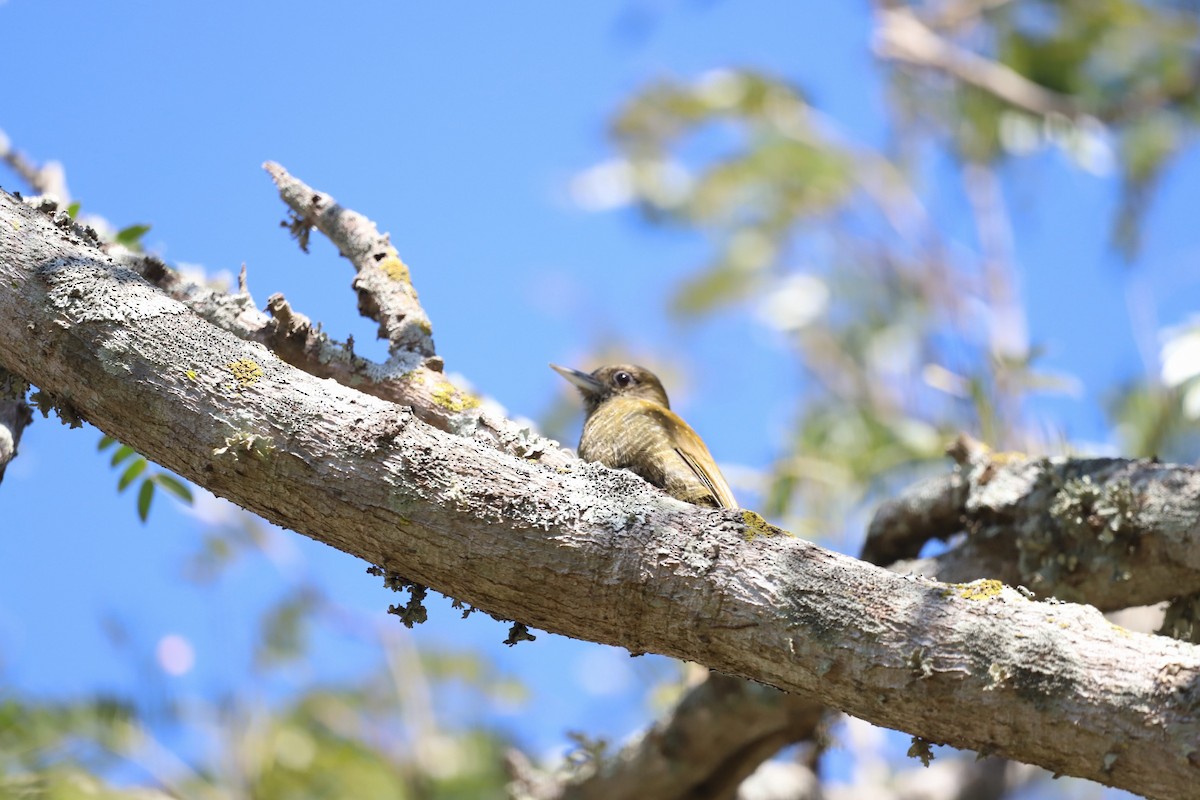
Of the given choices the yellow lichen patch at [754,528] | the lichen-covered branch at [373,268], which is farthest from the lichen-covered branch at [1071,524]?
the lichen-covered branch at [373,268]

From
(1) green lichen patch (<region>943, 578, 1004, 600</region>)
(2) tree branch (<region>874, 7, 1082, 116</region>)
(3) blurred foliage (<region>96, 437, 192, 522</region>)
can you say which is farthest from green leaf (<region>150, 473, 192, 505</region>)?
(2) tree branch (<region>874, 7, 1082, 116</region>)

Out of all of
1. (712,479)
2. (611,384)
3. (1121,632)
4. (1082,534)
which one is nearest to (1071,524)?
(1082,534)

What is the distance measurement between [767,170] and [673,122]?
1617mm

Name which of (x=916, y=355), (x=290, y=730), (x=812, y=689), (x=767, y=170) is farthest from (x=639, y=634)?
(x=767, y=170)

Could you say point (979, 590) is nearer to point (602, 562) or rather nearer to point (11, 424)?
point (602, 562)

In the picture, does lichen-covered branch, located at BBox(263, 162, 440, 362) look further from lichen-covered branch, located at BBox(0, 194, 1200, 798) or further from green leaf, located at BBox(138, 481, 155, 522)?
lichen-covered branch, located at BBox(0, 194, 1200, 798)

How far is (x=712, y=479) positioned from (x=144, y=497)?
6.59 feet

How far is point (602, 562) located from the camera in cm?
242

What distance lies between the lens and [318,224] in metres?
3.94

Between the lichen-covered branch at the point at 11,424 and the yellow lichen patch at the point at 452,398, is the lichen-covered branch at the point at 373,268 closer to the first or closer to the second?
the yellow lichen patch at the point at 452,398

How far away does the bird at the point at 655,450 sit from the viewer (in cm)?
452

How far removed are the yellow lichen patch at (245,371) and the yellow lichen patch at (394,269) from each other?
4.33 feet

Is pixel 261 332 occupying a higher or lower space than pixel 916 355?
lower

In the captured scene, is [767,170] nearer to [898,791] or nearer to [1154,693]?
[898,791]
